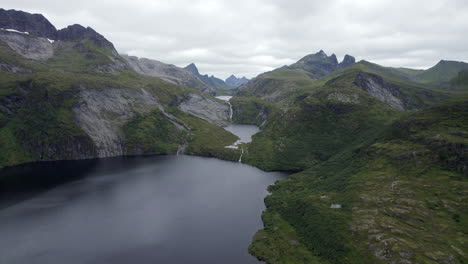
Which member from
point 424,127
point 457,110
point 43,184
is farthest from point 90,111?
point 457,110

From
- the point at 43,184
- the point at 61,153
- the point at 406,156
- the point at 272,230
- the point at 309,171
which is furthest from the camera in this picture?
the point at 61,153

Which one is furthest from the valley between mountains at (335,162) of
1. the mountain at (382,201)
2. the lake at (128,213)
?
the lake at (128,213)

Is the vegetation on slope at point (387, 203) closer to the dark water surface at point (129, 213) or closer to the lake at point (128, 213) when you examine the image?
the dark water surface at point (129, 213)

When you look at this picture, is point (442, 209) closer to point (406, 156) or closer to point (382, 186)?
point (382, 186)

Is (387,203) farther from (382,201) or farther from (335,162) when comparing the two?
(335,162)

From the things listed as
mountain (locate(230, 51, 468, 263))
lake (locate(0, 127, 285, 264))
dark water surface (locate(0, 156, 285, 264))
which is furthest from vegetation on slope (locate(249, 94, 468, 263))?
lake (locate(0, 127, 285, 264))

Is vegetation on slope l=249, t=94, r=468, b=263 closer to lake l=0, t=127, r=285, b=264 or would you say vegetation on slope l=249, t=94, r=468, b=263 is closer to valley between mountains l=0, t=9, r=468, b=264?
valley between mountains l=0, t=9, r=468, b=264

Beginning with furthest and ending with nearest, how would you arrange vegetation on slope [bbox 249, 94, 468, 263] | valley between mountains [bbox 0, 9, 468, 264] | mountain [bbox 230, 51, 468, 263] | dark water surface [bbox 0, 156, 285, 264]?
valley between mountains [bbox 0, 9, 468, 264]
dark water surface [bbox 0, 156, 285, 264]
mountain [bbox 230, 51, 468, 263]
vegetation on slope [bbox 249, 94, 468, 263]
